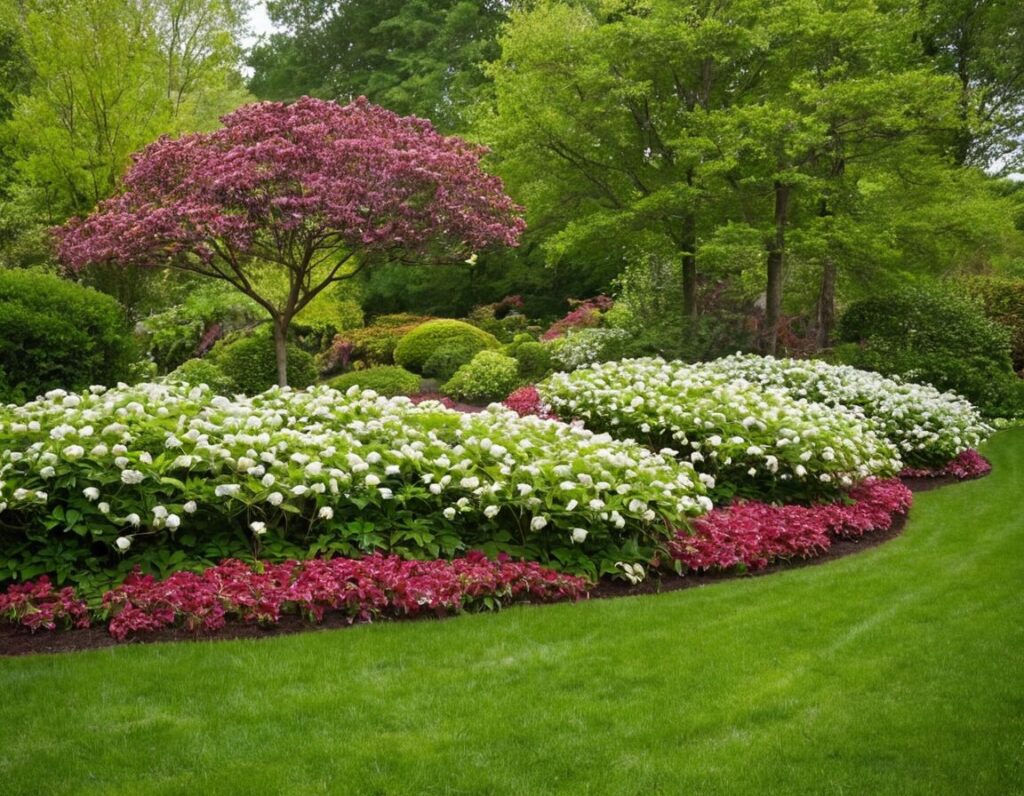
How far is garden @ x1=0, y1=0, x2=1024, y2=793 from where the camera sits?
11.3 ft

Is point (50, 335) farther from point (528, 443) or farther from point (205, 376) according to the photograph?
point (205, 376)

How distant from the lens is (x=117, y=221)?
994 cm

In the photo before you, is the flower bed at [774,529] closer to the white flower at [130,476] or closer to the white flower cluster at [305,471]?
the white flower cluster at [305,471]

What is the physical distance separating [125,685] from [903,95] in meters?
13.3

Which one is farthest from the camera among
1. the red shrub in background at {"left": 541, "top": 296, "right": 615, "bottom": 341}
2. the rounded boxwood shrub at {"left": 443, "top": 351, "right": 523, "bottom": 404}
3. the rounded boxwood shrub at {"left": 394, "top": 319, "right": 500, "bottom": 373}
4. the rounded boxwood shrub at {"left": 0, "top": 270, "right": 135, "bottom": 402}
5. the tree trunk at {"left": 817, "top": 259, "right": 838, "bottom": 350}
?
the red shrub in background at {"left": 541, "top": 296, "right": 615, "bottom": 341}

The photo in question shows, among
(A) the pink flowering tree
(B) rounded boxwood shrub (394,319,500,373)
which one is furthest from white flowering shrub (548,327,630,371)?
(A) the pink flowering tree

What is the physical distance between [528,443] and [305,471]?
69.4 inches

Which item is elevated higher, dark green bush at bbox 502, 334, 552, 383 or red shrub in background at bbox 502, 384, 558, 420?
dark green bush at bbox 502, 334, 552, 383

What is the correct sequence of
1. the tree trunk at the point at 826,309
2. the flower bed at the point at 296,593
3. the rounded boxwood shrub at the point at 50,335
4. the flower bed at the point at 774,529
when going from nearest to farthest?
the flower bed at the point at 296,593
the flower bed at the point at 774,529
the rounded boxwood shrub at the point at 50,335
the tree trunk at the point at 826,309

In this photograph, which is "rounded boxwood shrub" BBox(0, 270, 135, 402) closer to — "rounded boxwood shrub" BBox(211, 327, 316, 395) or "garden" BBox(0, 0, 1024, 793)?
"garden" BBox(0, 0, 1024, 793)

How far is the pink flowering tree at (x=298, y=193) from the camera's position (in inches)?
385

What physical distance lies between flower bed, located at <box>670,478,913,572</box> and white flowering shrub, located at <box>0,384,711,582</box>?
25 cm

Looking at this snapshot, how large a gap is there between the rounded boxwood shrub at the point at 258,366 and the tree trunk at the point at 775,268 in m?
7.65

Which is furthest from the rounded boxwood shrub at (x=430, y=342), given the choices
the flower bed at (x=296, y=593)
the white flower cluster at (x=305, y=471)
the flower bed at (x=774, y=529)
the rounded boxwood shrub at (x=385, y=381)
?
the flower bed at (x=296, y=593)
